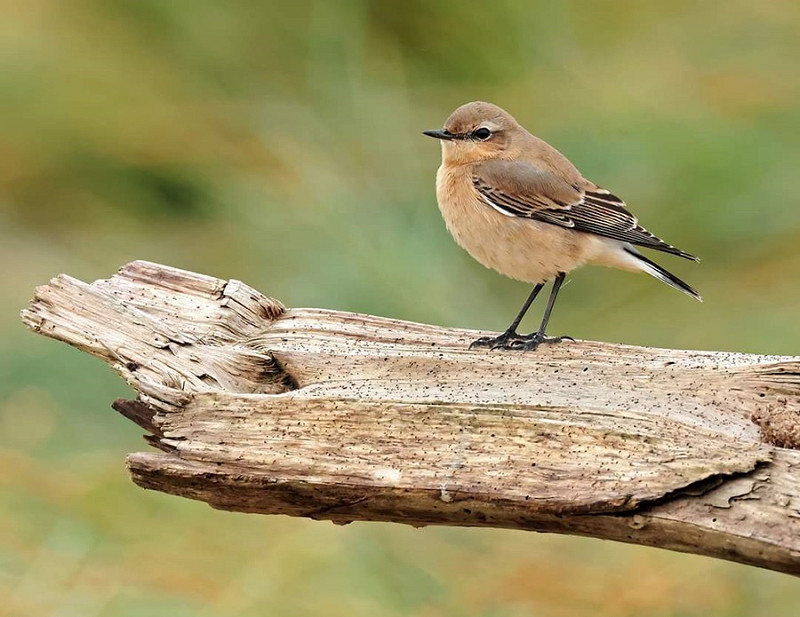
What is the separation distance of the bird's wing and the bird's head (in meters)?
0.06

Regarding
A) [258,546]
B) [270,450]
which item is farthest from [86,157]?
[270,450]

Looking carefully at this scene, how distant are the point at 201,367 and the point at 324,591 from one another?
119 centimetres

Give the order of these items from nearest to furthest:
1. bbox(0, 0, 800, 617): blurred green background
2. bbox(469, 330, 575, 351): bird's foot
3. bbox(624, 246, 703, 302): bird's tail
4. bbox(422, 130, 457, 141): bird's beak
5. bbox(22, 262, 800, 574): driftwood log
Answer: bbox(22, 262, 800, 574): driftwood log
bbox(469, 330, 575, 351): bird's foot
bbox(624, 246, 703, 302): bird's tail
bbox(422, 130, 457, 141): bird's beak
bbox(0, 0, 800, 617): blurred green background

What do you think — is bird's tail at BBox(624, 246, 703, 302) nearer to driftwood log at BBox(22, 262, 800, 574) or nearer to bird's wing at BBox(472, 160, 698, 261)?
bird's wing at BBox(472, 160, 698, 261)

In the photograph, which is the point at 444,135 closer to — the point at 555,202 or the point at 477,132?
the point at 477,132

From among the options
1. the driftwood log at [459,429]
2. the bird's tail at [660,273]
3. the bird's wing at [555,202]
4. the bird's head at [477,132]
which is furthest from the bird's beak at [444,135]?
the driftwood log at [459,429]

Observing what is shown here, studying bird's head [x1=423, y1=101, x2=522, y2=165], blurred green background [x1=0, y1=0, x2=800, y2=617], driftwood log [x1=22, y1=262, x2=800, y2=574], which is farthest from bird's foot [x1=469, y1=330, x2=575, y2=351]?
blurred green background [x1=0, y1=0, x2=800, y2=617]

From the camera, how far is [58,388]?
416 cm

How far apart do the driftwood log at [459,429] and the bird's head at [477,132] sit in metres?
0.72

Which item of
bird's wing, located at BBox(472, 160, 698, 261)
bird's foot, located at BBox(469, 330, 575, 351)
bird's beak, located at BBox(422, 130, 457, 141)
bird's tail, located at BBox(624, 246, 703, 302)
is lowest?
bird's foot, located at BBox(469, 330, 575, 351)

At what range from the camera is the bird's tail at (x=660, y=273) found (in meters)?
3.16

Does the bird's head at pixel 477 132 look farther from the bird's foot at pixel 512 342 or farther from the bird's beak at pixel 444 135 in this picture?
the bird's foot at pixel 512 342

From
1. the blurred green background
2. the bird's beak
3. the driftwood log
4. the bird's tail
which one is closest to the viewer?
the driftwood log

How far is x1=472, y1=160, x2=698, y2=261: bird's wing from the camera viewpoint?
10.6 feet
